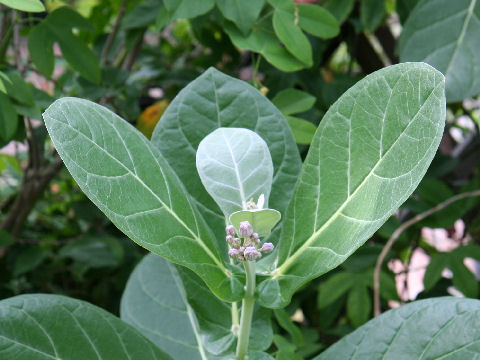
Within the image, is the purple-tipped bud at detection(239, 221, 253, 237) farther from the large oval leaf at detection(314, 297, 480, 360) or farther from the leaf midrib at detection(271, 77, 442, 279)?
the large oval leaf at detection(314, 297, 480, 360)

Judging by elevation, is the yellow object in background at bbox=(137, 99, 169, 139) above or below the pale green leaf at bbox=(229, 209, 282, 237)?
below

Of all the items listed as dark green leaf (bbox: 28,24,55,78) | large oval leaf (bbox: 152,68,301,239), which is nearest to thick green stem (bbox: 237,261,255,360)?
large oval leaf (bbox: 152,68,301,239)

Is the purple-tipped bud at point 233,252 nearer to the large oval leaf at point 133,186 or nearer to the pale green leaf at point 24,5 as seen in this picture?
the large oval leaf at point 133,186

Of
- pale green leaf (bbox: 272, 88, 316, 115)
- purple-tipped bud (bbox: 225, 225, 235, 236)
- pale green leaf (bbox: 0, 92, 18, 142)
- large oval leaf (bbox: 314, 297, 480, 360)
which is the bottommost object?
large oval leaf (bbox: 314, 297, 480, 360)

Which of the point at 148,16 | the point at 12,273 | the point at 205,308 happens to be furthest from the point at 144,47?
the point at 205,308

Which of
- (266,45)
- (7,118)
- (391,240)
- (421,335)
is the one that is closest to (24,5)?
(7,118)

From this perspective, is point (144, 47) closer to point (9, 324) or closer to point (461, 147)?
point (461, 147)
